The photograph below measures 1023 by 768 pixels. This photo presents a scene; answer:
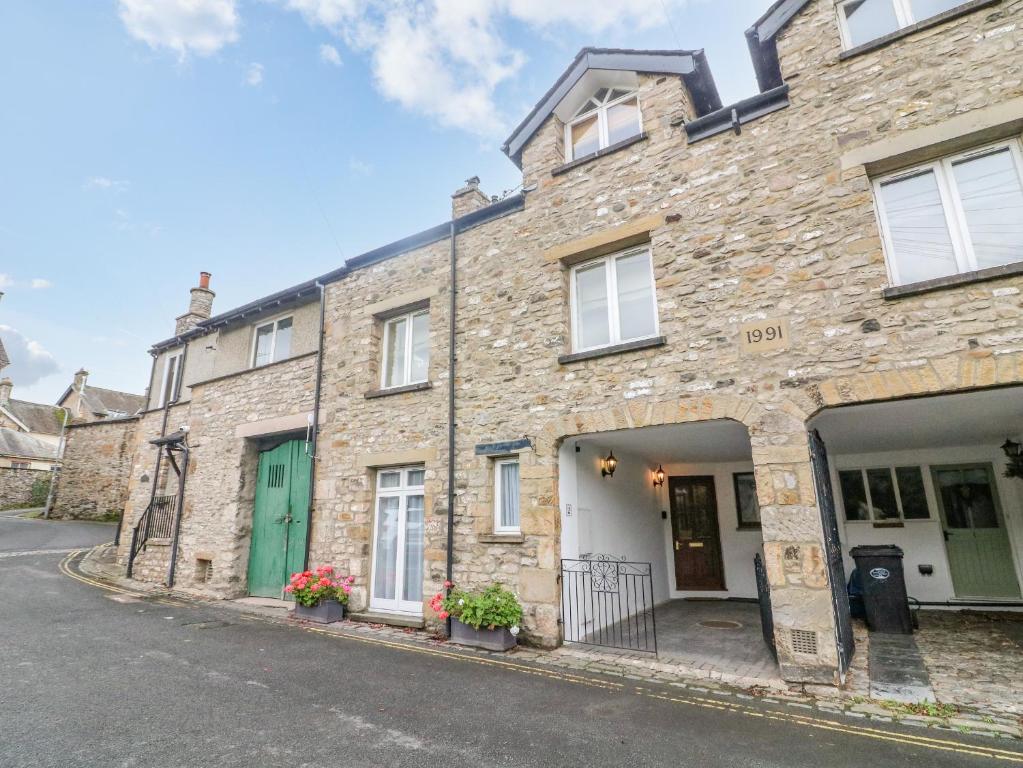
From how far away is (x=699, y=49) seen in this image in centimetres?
714

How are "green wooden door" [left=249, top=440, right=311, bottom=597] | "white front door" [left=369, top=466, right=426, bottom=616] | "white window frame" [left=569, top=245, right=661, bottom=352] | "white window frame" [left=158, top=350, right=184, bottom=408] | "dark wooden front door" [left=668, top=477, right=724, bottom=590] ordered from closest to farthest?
"white window frame" [left=569, top=245, right=661, bottom=352] < "white front door" [left=369, top=466, right=426, bottom=616] < "green wooden door" [left=249, top=440, right=311, bottom=597] < "dark wooden front door" [left=668, top=477, right=724, bottom=590] < "white window frame" [left=158, top=350, right=184, bottom=408]

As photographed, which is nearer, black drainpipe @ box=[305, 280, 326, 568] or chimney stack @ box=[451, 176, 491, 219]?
black drainpipe @ box=[305, 280, 326, 568]

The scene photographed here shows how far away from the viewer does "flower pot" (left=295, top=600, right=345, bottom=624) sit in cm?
811

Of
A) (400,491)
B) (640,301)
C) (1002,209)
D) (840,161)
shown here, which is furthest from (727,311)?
(400,491)

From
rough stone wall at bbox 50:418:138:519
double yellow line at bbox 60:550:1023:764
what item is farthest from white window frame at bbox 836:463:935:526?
rough stone wall at bbox 50:418:138:519

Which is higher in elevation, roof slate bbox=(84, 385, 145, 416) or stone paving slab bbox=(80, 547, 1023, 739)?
roof slate bbox=(84, 385, 145, 416)

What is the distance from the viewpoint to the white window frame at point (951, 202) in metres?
5.09

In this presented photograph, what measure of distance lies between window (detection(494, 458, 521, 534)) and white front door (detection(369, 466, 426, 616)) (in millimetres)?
1405

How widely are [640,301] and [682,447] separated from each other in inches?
115

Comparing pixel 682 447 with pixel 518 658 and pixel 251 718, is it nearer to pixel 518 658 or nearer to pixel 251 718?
pixel 518 658

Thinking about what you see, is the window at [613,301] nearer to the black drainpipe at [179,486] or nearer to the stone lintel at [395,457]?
the stone lintel at [395,457]

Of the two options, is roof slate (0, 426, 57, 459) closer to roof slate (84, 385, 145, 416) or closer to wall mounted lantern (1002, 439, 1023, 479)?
roof slate (84, 385, 145, 416)

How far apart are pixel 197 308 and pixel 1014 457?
1828cm

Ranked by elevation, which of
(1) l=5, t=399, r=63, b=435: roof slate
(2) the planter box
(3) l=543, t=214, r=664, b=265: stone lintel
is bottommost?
(2) the planter box
